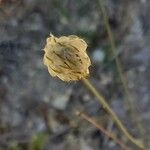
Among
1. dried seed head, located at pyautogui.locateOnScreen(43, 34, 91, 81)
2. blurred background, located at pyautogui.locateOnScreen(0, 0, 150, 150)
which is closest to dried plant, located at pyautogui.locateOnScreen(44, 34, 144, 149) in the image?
dried seed head, located at pyautogui.locateOnScreen(43, 34, 91, 81)

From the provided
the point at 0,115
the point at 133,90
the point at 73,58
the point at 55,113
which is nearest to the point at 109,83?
the point at 133,90

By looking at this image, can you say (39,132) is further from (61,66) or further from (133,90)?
(61,66)

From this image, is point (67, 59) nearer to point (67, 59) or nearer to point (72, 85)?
point (67, 59)

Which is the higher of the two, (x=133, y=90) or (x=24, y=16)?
(x=24, y=16)

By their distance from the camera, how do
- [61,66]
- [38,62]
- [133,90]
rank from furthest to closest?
[38,62]
[133,90]
[61,66]

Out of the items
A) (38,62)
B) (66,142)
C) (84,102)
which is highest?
(38,62)

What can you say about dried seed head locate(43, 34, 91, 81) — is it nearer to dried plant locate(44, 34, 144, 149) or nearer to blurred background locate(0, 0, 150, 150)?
dried plant locate(44, 34, 144, 149)
